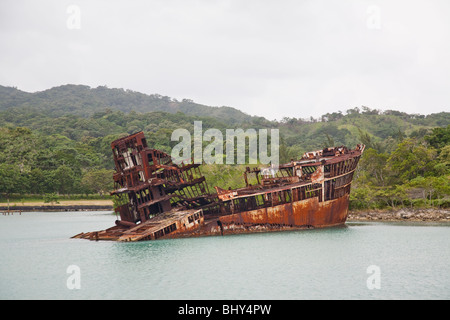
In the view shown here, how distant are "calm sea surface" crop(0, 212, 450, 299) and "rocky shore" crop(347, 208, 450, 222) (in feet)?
30.0

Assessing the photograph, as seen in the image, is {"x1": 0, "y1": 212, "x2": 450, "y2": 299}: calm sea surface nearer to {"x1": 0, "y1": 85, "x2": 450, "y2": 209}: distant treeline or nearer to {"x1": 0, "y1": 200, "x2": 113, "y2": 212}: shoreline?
{"x1": 0, "y1": 85, "x2": 450, "y2": 209}: distant treeline

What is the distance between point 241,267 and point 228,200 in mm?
11000

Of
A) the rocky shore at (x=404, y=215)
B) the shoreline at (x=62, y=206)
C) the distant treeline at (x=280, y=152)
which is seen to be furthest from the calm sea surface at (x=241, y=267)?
the shoreline at (x=62, y=206)

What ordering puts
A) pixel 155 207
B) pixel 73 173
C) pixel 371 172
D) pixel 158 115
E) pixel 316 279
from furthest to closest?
1. pixel 158 115
2. pixel 73 173
3. pixel 371 172
4. pixel 155 207
5. pixel 316 279

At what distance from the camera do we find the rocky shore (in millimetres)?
44406

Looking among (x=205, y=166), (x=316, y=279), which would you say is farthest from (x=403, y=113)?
(x=316, y=279)

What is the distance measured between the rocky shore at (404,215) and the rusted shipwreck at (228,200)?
34.8 feet

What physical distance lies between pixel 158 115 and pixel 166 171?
136109 mm

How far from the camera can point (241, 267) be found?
2419cm
